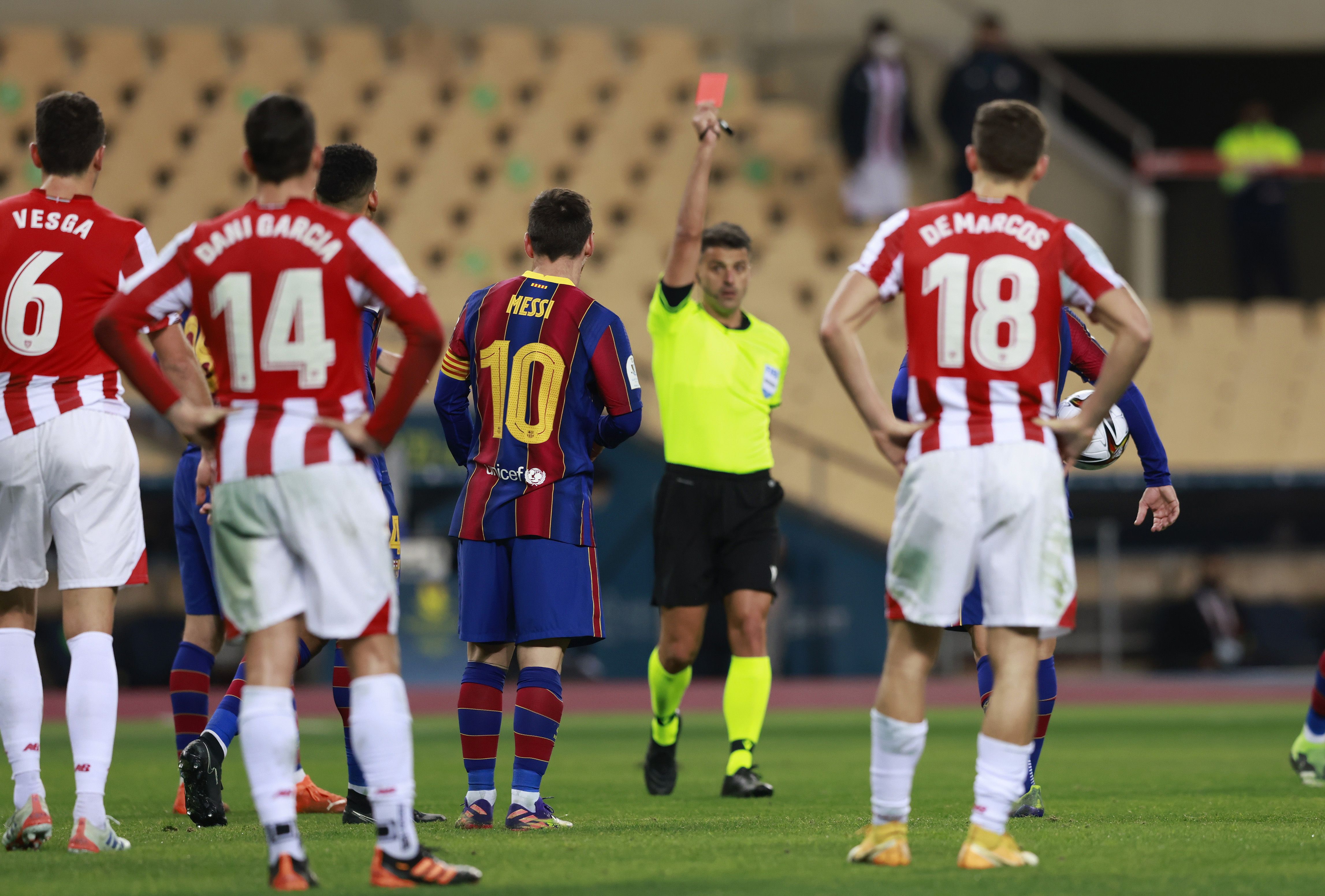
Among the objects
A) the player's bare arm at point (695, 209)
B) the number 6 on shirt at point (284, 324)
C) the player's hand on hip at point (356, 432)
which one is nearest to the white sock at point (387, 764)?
the player's hand on hip at point (356, 432)

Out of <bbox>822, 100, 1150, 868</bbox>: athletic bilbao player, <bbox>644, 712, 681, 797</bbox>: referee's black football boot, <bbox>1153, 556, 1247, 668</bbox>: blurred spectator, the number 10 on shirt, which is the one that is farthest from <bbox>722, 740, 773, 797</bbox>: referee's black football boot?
<bbox>1153, 556, 1247, 668</bbox>: blurred spectator

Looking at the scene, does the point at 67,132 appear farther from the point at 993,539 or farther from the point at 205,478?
the point at 993,539

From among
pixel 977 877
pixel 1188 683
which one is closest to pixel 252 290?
pixel 977 877

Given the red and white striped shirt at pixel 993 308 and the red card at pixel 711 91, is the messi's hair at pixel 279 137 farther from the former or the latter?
the red card at pixel 711 91

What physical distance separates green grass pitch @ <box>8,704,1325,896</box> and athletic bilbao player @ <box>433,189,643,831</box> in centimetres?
40

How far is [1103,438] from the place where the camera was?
21.2 feet

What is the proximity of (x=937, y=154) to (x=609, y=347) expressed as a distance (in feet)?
46.5

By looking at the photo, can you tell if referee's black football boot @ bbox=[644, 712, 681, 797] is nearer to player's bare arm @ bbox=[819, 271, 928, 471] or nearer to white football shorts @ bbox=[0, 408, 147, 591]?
white football shorts @ bbox=[0, 408, 147, 591]

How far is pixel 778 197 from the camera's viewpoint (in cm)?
1838

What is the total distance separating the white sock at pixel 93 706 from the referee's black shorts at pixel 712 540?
9.17 ft

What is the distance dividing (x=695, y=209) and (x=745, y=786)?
2570 millimetres

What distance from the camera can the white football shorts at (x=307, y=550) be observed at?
412cm

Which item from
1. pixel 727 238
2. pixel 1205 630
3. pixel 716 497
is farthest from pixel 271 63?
pixel 716 497

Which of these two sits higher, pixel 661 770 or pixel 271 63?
pixel 271 63
